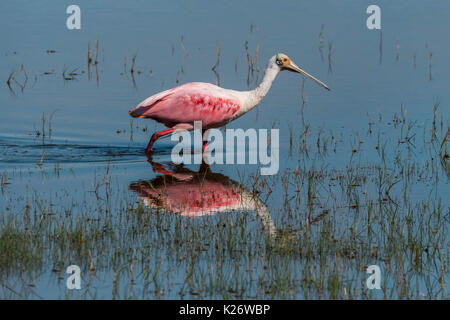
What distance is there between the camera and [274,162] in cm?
1069

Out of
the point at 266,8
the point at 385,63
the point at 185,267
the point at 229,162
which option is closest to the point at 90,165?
the point at 229,162

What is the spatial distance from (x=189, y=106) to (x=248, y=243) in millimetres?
4036

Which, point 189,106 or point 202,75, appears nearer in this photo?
point 189,106

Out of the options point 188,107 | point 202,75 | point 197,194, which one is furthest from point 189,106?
point 202,75

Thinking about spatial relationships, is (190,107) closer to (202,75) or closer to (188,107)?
(188,107)

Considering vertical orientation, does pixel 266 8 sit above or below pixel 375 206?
above

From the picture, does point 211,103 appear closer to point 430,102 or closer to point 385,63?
point 430,102

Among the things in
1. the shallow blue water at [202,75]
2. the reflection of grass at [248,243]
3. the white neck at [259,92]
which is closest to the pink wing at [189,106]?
the white neck at [259,92]

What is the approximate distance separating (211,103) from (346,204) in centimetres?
296

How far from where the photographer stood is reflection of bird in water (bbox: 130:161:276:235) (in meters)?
8.39

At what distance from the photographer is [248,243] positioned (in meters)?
7.31

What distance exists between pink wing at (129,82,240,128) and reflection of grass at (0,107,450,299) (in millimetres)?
1478

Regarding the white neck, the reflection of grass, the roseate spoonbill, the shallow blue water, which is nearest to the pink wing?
the roseate spoonbill

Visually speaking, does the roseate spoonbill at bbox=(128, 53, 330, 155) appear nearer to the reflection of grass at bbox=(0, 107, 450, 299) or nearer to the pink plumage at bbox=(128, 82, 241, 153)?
the pink plumage at bbox=(128, 82, 241, 153)
